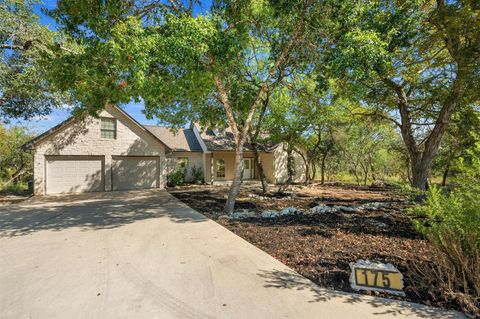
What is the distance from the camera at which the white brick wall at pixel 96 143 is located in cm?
1339

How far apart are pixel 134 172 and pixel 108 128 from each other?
319 centimetres

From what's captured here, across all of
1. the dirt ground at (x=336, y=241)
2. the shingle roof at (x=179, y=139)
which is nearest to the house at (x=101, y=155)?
the shingle roof at (x=179, y=139)

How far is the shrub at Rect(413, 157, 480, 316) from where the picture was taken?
3027 millimetres

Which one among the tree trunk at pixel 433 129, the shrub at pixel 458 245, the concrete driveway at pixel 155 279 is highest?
the tree trunk at pixel 433 129

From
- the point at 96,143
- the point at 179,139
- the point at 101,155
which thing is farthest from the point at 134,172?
the point at 179,139

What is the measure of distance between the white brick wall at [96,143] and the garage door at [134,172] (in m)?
0.35

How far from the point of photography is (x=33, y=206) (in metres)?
10.1

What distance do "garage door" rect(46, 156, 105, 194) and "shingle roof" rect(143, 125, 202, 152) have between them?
574 cm

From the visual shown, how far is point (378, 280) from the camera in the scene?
3445mm

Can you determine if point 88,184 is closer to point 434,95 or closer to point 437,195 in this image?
point 437,195

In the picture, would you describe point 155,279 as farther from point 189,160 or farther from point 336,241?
point 189,160

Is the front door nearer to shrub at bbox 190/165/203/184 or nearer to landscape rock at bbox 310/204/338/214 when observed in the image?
shrub at bbox 190/165/203/184

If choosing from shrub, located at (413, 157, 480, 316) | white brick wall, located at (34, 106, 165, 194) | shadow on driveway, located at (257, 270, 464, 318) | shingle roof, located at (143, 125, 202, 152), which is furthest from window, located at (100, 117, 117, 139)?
shrub, located at (413, 157, 480, 316)

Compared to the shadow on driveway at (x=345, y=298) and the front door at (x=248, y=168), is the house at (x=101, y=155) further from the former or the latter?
the shadow on driveway at (x=345, y=298)
